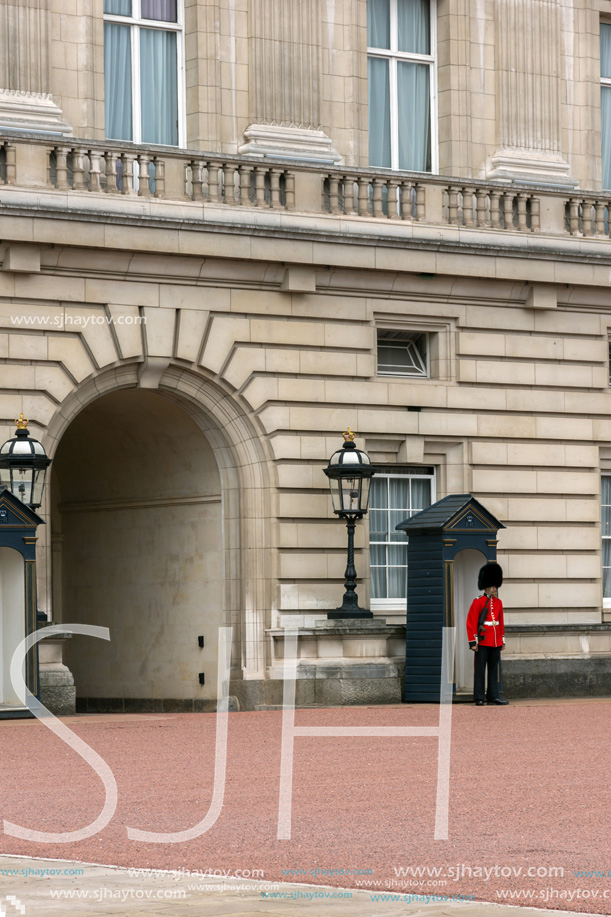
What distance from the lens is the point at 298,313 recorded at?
761 inches

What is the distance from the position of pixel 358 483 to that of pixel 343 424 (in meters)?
1.04

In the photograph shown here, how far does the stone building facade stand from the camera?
18.1 metres

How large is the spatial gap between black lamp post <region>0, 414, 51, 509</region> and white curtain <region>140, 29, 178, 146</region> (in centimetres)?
404

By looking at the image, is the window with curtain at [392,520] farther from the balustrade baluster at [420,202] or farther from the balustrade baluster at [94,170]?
the balustrade baluster at [94,170]

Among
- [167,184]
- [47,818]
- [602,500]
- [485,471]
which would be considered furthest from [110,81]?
[47,818]

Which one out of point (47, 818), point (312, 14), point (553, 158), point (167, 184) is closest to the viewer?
point (47, 818)

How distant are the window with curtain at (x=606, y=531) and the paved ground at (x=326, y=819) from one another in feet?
20.0

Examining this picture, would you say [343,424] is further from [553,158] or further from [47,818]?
[47,818]

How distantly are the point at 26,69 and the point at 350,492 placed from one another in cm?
556

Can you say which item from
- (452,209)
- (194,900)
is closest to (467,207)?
(452,209)

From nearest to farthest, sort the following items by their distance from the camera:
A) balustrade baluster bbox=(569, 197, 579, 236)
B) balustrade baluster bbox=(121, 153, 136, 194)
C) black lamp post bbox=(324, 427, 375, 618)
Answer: balustrade baluster bbox=(121, 153, 136, 194), black lamp post bbox=(324, 427, 375, 618), balustrade baluster bbox=(569, 197, 579, 236)

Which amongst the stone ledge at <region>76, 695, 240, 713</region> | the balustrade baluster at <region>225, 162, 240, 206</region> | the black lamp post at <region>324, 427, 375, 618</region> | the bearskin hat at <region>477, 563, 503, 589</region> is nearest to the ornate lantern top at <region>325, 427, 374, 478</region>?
the black lamp post at <region>324, 427, 375, 618</region>

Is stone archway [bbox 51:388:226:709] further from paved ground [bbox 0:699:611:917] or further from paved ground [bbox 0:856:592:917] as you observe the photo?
paved ground [bbox 0:856:592:917]

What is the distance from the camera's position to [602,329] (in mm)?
21422
